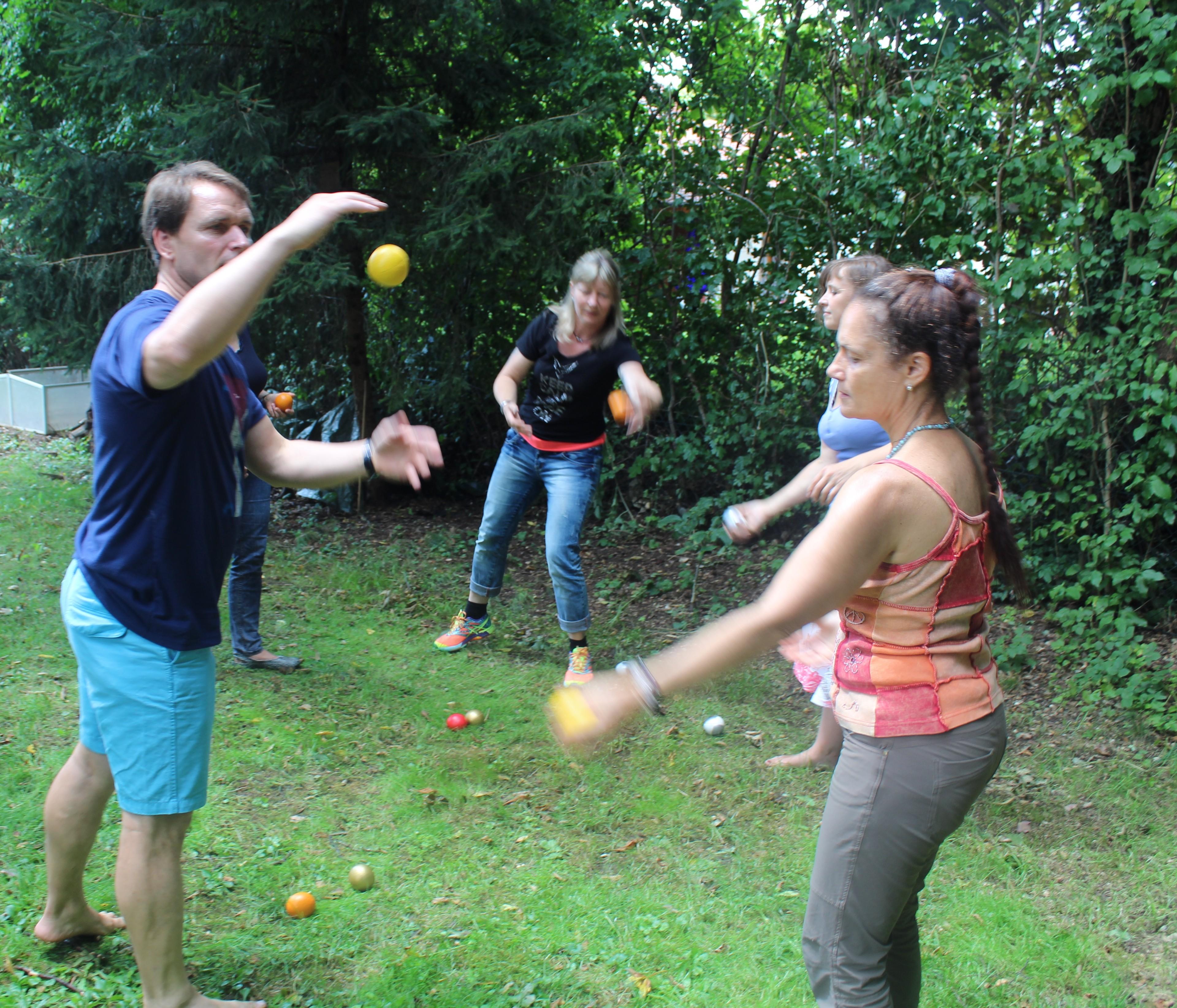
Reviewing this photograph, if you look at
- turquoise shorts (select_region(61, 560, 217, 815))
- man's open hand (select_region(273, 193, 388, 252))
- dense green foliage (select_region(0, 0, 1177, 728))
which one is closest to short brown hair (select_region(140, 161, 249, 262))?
man's open hand (select_region(273, 193, 388, 252))

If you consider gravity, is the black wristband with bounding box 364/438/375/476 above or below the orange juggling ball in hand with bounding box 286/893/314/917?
above

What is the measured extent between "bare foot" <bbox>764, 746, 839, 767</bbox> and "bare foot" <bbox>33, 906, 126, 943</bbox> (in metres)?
2.54

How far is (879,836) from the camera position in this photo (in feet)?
5.74

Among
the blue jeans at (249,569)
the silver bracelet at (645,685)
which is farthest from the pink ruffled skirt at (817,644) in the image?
the blue jeans at (249,569)

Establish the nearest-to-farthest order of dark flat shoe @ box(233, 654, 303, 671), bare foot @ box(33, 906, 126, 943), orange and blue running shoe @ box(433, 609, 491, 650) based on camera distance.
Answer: bare foot @ box(33, 906, 126, 943) → dark flat shoe @ box(233, 654, 303, 671) → orange and blue running shoe @ box(433, 609, 491, 650)

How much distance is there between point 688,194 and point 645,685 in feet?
19.2

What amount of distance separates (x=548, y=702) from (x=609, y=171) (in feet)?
13.0

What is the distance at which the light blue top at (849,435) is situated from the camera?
335 centimetres

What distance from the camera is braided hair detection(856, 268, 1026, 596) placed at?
71.1 inches

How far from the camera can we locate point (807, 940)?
73.6 inches

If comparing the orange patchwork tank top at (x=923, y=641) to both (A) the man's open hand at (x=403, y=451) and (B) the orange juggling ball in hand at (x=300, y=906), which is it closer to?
(A) the man's open hand at (x=403, y=451)

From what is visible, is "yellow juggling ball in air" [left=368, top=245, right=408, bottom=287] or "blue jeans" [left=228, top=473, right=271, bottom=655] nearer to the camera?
"yellow juggling ball in air" [left=368, top=245, right=408, bottom=287]

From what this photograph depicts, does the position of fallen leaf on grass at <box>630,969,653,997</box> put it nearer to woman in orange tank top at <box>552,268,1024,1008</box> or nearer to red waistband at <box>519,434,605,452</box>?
woman in orange tank top at <box>552,268,1024,1008</box>

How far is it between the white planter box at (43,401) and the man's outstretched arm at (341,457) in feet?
37.5
